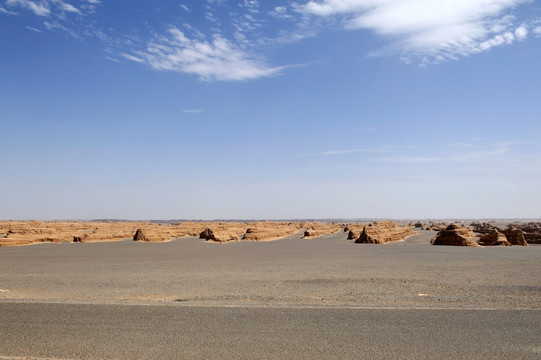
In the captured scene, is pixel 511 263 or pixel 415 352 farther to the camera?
pixel 511 263

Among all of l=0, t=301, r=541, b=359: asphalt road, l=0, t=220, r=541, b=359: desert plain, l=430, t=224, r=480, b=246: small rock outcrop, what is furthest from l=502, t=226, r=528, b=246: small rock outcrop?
l=0, t=301, r=541, b=359: asphalt road

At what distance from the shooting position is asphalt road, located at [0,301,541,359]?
7.26 metres

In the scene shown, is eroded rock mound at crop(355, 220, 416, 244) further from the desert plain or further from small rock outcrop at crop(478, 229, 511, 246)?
the desert plain

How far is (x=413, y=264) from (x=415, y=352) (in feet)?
60.2

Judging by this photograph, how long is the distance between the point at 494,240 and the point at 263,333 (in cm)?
4005

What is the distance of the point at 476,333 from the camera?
27.4 ft

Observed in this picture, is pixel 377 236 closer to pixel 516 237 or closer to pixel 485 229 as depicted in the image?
pixel 516 237

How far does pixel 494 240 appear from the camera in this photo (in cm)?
4144

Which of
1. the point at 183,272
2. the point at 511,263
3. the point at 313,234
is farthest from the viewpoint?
the point at 313,234

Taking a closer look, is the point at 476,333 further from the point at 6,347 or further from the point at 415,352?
the point at 6,347

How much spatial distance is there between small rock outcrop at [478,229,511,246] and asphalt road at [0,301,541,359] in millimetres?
34574

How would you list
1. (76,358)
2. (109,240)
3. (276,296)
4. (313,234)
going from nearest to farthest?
1. (76,358)
2. (276,296)
3. (109,240)
4. (313,234)

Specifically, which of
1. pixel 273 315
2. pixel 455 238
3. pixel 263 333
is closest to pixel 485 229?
pixel 455 238

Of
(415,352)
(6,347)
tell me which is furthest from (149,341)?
(415,352)
